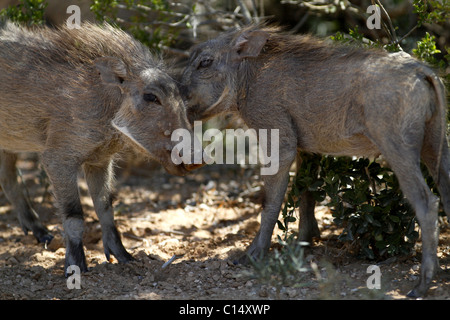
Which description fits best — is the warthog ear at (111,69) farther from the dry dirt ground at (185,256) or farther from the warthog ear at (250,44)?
the dry dirt ground at (185,256)

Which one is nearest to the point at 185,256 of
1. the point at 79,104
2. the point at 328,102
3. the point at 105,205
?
the point at 105,205

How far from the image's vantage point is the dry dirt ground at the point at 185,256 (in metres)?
4.27

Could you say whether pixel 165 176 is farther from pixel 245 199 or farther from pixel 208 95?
pixel 208 95

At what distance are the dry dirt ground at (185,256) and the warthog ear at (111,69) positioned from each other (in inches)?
61.9

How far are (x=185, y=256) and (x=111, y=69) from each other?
1.79m

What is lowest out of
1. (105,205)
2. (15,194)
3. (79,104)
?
(15,194)

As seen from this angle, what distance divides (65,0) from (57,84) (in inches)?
110

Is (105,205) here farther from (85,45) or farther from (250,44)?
(250,44)

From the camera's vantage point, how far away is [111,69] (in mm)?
4680

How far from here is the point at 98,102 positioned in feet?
15.6

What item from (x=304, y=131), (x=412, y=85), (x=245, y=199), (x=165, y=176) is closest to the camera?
(x=412, y=85)

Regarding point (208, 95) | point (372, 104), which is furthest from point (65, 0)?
point (372, 104)

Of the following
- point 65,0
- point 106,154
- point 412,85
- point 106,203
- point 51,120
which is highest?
point 65,0

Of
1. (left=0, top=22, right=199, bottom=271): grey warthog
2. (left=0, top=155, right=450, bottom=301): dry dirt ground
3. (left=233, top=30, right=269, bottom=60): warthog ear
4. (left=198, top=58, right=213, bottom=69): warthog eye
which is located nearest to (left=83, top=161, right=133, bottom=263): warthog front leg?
(left=0, top=22, right=199, bottom=271): grey warthog
